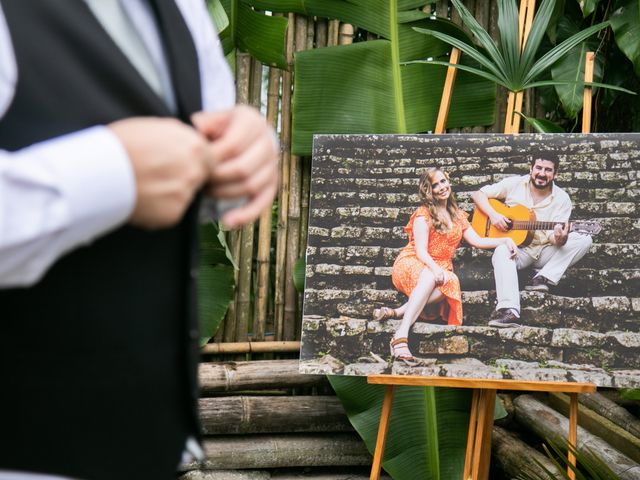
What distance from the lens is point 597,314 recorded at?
254 cm

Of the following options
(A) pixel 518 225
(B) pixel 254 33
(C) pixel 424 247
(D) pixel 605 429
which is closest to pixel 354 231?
(C) pixel 424 247

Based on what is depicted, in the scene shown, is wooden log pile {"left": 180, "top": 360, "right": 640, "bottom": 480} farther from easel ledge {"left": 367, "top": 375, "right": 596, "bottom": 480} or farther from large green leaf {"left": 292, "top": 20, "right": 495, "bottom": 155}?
large green leaf {"left": 292, "top": 20, "right": 495, "bottom": 155}

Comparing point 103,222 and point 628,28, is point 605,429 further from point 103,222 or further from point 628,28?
point 103,222

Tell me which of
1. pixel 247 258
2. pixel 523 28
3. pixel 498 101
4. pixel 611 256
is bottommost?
pixel 247 258

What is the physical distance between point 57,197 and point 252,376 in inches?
119

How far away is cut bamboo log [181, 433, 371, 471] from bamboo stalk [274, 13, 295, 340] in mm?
467

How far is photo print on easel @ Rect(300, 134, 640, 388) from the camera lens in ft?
8.32

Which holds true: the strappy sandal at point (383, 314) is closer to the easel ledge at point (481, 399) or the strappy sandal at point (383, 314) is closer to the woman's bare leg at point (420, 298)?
the woman's bare leg at point (420, 298)

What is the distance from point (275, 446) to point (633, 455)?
1416 millimetres

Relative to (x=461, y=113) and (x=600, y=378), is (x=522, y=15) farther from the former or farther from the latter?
(x=600, y=378)

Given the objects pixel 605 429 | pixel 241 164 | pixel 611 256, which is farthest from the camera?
pixel 605 429

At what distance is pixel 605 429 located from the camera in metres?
3.09

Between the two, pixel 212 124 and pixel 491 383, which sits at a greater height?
pixel 212 124

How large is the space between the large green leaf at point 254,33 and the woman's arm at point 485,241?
1.19 m
